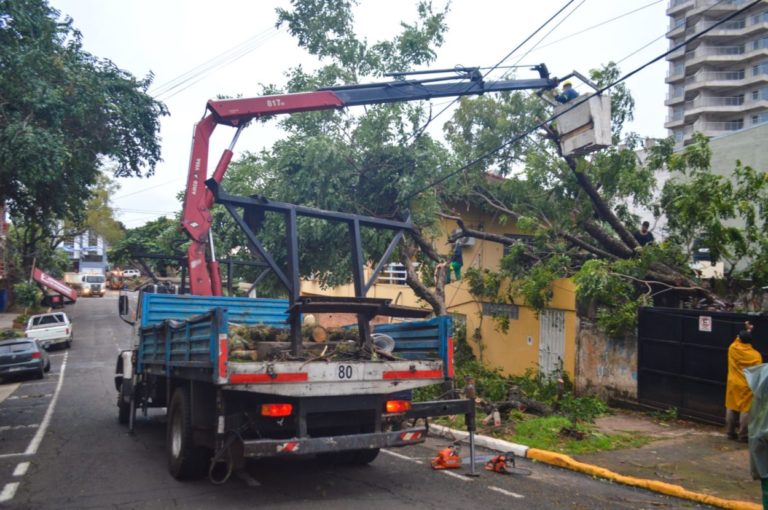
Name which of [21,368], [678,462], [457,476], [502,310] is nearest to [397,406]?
[457,476]

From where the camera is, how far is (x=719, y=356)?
10898 mm

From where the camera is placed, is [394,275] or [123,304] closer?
[123,304]

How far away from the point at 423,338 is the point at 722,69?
2737 inches

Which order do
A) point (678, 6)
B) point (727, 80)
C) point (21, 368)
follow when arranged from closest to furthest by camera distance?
point (21, 368) < point (727, 80) < point (678, 6)

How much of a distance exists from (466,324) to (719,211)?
928 centimetres

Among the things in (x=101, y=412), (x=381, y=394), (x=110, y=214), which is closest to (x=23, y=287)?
(x=110, y=214)

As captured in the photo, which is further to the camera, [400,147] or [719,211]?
[400,147]

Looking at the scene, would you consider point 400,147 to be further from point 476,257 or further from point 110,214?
point 110,214

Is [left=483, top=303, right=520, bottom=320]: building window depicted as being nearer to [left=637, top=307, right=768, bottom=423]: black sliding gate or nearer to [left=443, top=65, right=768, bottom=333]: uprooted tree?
[left=443, top=65, right=768, bottom=333]: uprooted tree

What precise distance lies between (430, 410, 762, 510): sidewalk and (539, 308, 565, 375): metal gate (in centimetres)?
409

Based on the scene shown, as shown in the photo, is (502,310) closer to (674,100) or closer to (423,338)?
(423,338)

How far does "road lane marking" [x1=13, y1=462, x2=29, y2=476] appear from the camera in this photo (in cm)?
830

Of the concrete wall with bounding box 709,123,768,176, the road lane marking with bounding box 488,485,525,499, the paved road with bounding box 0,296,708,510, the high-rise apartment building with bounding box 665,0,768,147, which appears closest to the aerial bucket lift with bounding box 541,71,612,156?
the paved road with bounding box 0,296,708,510

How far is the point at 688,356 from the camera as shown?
452 inches
